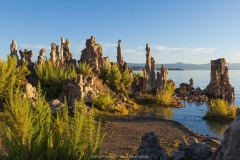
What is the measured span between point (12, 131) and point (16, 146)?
30 cm

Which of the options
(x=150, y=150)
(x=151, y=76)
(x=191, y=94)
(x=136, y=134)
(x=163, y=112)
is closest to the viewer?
(x=150, y=150)

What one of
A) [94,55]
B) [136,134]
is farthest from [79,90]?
[94,55]

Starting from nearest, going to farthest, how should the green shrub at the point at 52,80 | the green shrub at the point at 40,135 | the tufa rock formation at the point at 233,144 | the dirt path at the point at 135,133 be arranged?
the tufa rock formation at the point at 233,144, the green shrub at the point at 40,135, the dirt path at the point at 135,133, the green shrub at the point at 52,80

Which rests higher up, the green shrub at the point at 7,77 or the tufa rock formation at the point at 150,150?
the green shrub at the point at 7,77

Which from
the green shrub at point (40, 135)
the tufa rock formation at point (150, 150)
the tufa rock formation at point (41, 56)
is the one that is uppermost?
the tufa rock formation at point (41, 56)

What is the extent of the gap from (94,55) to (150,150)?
29013 millimetres

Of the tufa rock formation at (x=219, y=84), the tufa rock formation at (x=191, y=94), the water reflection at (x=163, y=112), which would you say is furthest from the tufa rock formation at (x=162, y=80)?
the tufa rock formation at (x=219, y=84)

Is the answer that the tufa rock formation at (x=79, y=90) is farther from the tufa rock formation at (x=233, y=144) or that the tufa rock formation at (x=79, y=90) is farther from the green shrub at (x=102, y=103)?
the tufa rock formation at (x=233, y=144)

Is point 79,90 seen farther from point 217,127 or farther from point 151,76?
point 151,76

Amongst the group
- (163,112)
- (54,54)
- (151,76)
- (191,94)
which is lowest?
(163,112)

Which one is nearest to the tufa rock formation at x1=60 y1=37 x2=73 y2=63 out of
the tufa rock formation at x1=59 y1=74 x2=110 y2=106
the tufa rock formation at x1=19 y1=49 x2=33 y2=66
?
the tufa rock formation at x1=19 y1=49 x2=33 y2=66

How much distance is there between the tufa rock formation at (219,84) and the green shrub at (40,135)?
37.2 meters

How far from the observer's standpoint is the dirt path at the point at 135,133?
13656 mm

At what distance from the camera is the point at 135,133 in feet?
54.8
